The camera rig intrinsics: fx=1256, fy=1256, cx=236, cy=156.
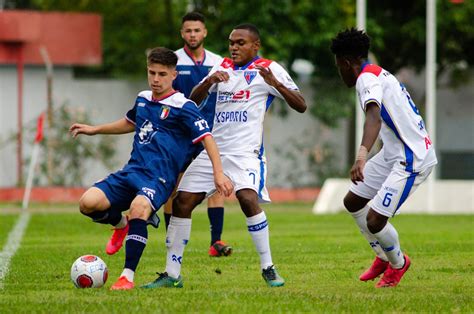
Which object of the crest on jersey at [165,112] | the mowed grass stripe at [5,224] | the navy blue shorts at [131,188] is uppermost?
the crest on jersey at [165,112]

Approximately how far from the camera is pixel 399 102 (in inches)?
369

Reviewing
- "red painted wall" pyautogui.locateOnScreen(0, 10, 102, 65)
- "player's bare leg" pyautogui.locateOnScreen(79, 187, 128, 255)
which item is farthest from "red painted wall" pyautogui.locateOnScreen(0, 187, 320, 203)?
"player's bare leg" pyautogui.locateOnScreen(79, 187, 128, 255)

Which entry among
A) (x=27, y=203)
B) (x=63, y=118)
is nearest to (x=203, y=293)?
(x=27, y=203)

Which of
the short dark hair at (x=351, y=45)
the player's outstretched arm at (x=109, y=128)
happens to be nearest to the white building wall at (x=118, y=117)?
the player's outstretched arm at (x=109, y=128)

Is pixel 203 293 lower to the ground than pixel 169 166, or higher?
lower

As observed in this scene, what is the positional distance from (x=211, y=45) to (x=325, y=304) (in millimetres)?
19583

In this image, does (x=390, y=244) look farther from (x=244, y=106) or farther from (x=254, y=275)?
(x=244, y=106)

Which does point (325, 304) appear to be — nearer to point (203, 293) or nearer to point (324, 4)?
point (203, 293)

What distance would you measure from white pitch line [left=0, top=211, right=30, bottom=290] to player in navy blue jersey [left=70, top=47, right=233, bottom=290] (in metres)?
1.05

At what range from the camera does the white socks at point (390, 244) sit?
9492 millimetres

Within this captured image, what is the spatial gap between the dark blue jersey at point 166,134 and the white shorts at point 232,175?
227 mm

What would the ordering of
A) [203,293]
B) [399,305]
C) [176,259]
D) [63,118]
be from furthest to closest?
[63,118]
[176,259]
[203,293]
[399,305]

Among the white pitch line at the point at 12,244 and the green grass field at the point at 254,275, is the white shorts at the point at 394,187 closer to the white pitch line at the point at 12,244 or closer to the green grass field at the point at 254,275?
the green grass field at the point at 254,275

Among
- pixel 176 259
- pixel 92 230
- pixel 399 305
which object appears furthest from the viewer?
pixel 92 230
